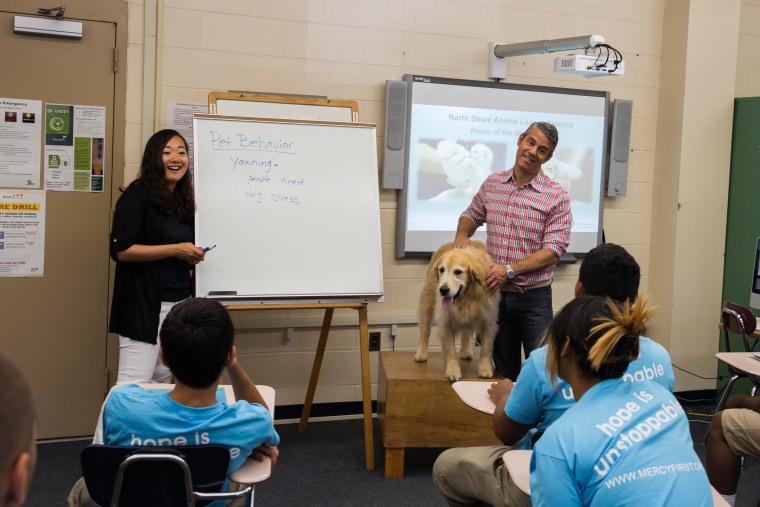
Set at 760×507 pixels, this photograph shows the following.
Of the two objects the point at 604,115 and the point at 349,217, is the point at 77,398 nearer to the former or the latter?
the point at 349,217

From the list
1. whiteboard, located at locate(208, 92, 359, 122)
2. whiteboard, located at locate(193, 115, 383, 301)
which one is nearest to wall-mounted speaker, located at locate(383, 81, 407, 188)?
whiteboard, located at locate(208, 92, 359, 122)

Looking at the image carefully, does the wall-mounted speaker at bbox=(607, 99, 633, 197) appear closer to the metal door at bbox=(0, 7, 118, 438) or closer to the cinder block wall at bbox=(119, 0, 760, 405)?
the cinder block wall at bbox=(119, 0, 760, 405)

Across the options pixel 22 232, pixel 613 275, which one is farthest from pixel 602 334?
pixel 22 232

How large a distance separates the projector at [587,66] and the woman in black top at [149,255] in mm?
2003

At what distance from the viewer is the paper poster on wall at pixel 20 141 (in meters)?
3.91

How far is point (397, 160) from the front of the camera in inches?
180

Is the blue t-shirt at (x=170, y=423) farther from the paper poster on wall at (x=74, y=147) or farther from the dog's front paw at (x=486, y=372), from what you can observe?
the paper poster on wall at (x=74, y=147)

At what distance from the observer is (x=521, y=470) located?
1.99m

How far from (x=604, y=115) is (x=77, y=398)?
Answer: 3617 mm

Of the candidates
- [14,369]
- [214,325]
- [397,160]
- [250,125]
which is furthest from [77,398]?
[14,369]

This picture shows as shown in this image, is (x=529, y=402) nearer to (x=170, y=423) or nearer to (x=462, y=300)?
(x=170, y=423)

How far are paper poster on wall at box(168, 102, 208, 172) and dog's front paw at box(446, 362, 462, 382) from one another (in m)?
1.73

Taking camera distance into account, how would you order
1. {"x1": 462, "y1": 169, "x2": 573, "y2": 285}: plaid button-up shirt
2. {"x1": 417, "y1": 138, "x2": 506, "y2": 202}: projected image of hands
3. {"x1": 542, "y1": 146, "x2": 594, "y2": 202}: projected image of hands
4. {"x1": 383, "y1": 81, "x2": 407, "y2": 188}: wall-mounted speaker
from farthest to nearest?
1. {"x1": 542, "y1": 146, "x2": 594, "y2": 202}: projected image of hands
2. {"x1": 417, "y1": 138, "x2": 506, "y2": 202}: projected image of hands
3. {"x1": 383, "y1": 81, "x2": 407, "y2": 188}: wall-mounted speaker
4. {"x1": 462, "y1": 169, "x2": 573, "y2": 285}: plaid button-up shirt

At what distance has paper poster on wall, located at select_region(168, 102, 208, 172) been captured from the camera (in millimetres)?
4156
